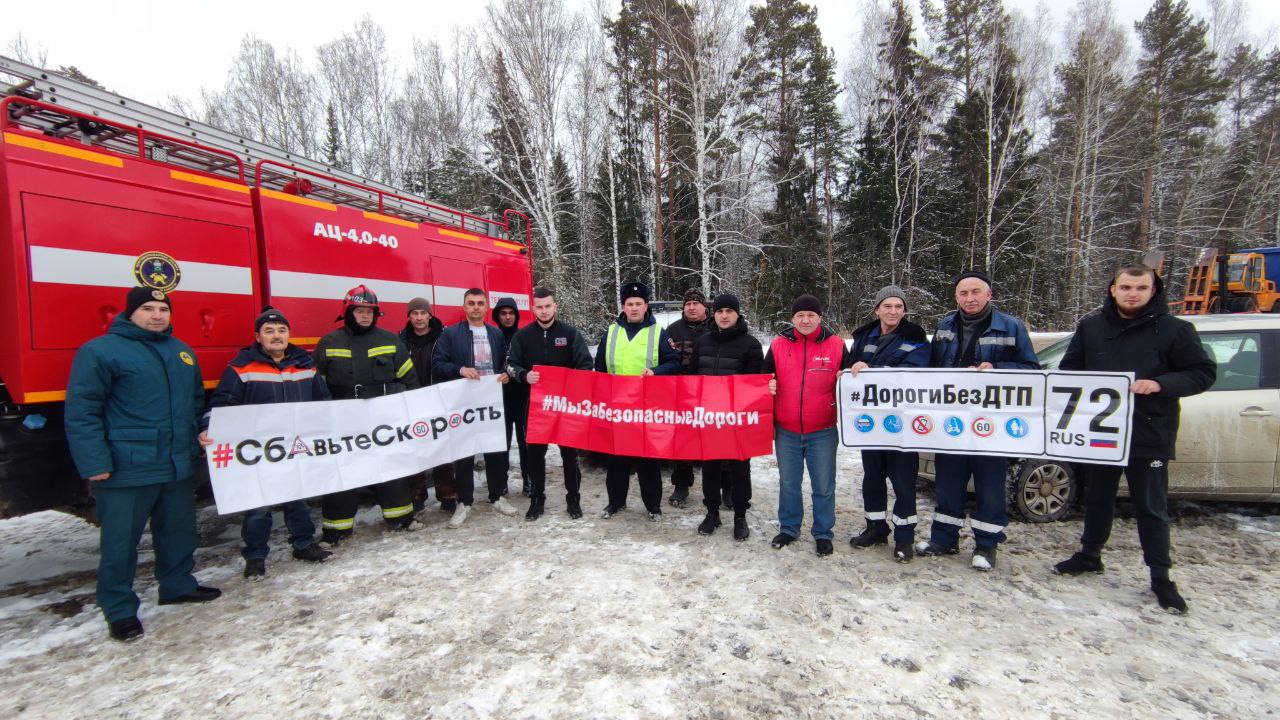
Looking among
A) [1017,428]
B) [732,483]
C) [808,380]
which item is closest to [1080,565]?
[1017,428]

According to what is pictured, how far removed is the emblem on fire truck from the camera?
3.37m

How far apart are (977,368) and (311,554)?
513 centimetres

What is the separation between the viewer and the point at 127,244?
3.32 meters

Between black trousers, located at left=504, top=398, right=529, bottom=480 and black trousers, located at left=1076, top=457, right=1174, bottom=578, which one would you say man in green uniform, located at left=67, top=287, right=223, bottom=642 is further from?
black trousers, located at left=1076, top=457, right=1174, bottom=578

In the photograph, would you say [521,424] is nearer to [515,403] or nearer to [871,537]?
[515,403]

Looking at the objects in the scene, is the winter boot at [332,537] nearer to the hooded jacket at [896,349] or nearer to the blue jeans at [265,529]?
the blue jeans at [265,529]

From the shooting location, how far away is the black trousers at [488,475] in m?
4.84

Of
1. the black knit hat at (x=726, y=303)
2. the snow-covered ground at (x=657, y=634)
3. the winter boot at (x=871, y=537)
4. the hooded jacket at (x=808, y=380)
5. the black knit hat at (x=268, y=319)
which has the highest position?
the black knit hat at (x=726, y=303)

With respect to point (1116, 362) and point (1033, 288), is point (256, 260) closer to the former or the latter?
point (1116, 362)

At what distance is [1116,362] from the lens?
337 centimetres

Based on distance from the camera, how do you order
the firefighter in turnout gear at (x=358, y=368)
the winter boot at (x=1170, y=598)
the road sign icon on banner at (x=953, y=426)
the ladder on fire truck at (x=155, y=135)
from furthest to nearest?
1. the firefighter in turnout gear at (x=358, y=368)
2. the road sign icon on banner at (x=953, y=426)
3. the ladder on fire truck at (x=155, y=135)
4. the winter boot at (x=1170, y=598)

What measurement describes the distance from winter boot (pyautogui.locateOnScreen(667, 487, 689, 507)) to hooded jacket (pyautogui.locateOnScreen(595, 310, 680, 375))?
4.36 feet

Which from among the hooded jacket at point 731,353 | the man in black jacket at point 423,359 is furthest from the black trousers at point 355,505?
the hooded jacket at point 731,353

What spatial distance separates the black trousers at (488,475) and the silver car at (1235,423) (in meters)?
4.78
